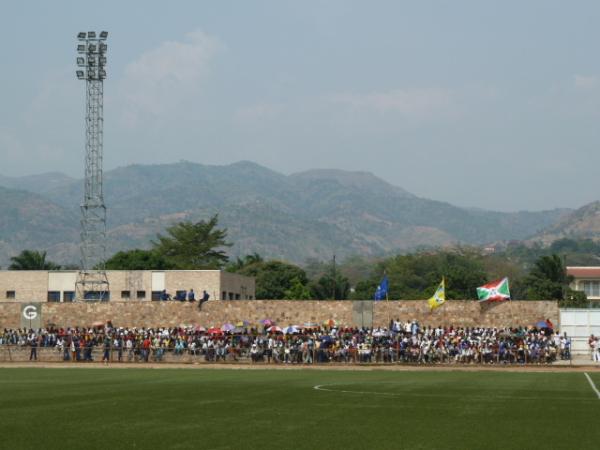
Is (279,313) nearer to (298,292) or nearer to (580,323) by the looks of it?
(580,323)

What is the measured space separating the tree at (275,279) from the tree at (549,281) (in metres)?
27.7

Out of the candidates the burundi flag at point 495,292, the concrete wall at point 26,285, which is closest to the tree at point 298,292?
the concrete wall at point 26,285

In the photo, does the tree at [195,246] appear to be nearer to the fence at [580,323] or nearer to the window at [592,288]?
the window at [592,288]

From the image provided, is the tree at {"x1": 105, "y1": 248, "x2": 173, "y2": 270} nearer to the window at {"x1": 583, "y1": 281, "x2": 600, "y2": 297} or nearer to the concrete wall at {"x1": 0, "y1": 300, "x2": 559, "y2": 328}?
the concrete wall at {"x1": 0, "y1": 300, "x2": 559, "y2": 328}

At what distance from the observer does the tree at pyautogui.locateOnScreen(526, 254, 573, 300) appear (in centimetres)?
9738

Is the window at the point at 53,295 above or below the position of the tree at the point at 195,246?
below

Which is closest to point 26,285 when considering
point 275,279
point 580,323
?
point 580,323

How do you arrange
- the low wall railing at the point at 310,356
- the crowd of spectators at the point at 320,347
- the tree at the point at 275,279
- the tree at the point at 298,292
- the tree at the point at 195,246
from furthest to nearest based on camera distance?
the tree at the point at 195,246, the tree at the point at 275,279, the tree at the point at 298,292, the crowd of spectators at the point at 320,347, the low wall railing at the point at 310,356

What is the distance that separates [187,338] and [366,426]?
34908mm

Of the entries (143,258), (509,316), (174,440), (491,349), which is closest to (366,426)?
(174,440)

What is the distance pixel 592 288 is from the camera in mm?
132000

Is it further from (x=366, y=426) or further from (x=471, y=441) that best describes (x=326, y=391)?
(x=471, y=441)

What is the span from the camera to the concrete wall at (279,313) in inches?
2308

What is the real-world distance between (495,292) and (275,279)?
207ft
